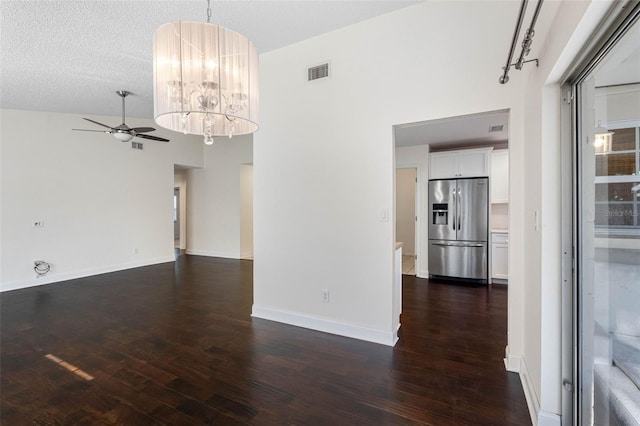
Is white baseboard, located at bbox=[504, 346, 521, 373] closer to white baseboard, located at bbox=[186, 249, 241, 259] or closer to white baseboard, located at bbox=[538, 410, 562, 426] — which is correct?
white baseboard, located at bbox=[538, 410, 562, 426]

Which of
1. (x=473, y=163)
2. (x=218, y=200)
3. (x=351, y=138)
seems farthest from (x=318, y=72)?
(x=218, y=200)

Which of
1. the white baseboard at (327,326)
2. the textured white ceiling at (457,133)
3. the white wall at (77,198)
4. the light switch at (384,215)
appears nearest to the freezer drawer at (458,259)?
the textured white ceiling at (457,133)

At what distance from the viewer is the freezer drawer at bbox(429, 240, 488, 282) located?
4871mm

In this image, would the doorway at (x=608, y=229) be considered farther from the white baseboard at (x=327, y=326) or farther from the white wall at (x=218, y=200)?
the white wall at (x=218, y=200)

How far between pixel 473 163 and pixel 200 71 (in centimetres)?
480

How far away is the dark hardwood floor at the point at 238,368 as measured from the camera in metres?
1.85

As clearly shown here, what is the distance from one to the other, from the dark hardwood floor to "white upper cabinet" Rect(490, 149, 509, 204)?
6.90 ft

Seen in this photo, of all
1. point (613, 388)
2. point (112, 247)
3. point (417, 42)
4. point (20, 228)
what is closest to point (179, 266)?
point (112, 247)

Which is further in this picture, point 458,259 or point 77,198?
point 77,198

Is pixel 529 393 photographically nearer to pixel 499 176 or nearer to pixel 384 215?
pixel 384 215

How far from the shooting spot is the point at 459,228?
16.5 ft

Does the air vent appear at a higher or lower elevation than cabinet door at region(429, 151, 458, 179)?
higher

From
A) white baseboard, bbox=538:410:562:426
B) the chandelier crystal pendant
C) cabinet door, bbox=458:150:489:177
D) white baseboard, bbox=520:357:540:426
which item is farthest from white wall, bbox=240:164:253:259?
white baseboard, bbox=538:410:562:426

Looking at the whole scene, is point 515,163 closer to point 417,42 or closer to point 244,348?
point 417,42
